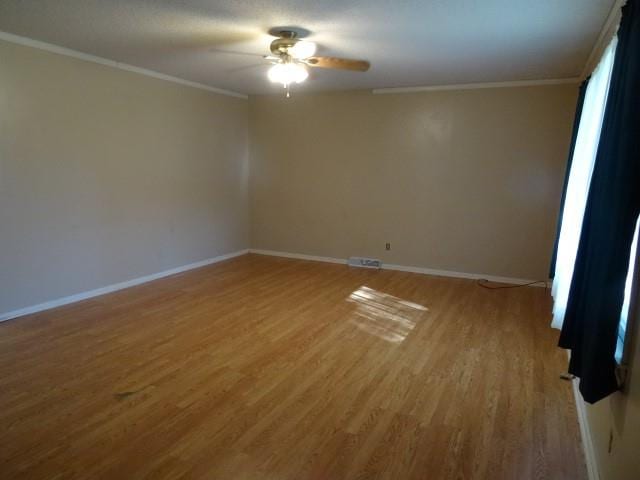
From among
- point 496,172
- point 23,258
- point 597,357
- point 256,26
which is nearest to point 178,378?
point 23,258

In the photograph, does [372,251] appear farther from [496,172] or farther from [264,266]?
A: [496,172]

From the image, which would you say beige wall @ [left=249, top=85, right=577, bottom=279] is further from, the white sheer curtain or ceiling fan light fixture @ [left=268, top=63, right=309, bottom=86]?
ceiling fan light fixture @ [left=268, top=63, right=309, bottom=86]

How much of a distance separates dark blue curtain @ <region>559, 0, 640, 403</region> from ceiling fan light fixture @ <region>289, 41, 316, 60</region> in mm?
2133

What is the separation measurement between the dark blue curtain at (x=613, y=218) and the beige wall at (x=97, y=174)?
14.0 ft

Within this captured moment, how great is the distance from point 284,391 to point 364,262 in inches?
136

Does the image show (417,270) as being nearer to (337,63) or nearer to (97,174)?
(337,63)

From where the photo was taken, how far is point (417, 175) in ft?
17.9

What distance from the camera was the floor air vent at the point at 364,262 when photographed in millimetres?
5844

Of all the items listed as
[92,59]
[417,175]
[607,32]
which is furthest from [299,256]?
[607,32]

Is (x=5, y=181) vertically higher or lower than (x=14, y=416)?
higher

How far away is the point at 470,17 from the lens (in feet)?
8.85

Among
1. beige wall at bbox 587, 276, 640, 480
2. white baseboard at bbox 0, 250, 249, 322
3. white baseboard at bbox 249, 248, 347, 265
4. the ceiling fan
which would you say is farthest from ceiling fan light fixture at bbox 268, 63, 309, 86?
white baseboard at bbox 249, 248, 347, 265

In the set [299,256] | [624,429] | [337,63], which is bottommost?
[299,256]

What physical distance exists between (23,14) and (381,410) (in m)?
3.62
